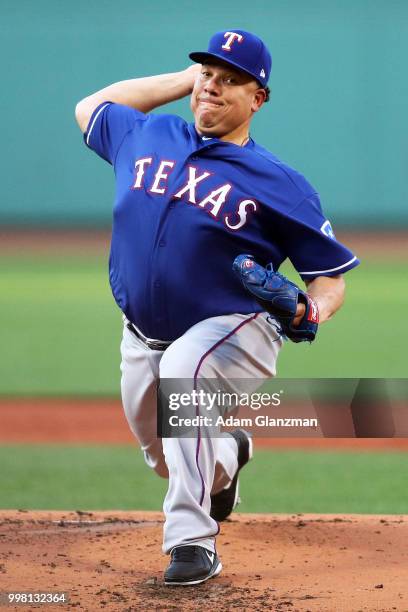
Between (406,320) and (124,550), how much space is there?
9.11 metres

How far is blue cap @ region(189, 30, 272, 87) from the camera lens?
2961 mm

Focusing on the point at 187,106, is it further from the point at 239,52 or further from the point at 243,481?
the point at 239,52

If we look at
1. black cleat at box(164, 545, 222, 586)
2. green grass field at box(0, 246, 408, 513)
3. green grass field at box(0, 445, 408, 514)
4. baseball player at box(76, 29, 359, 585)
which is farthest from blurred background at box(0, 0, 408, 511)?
black cleat at box(164, 545, 222, 586)

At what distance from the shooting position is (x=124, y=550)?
3246 millimetres

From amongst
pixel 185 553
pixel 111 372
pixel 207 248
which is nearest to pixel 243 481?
pixel 185 553

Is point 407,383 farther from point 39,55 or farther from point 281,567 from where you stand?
point 39,55

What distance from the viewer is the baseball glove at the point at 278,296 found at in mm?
2604

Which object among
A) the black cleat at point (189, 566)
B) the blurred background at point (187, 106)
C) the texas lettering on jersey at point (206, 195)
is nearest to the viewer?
the black cleat at point (189, 566)

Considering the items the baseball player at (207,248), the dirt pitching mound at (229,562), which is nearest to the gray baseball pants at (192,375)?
the baseball player at (207,248)

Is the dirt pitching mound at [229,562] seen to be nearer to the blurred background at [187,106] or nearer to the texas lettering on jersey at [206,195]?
the texas lettering on jersey at [206,195]

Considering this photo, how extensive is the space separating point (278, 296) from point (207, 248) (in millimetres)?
374

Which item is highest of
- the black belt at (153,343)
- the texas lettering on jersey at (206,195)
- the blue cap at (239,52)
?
the blue cap at (239,52)

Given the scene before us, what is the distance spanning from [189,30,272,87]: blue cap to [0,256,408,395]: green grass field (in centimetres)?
502

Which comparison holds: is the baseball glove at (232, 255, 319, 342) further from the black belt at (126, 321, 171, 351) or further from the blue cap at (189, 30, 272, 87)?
the blue cap at (189, 30, 272, 87)
